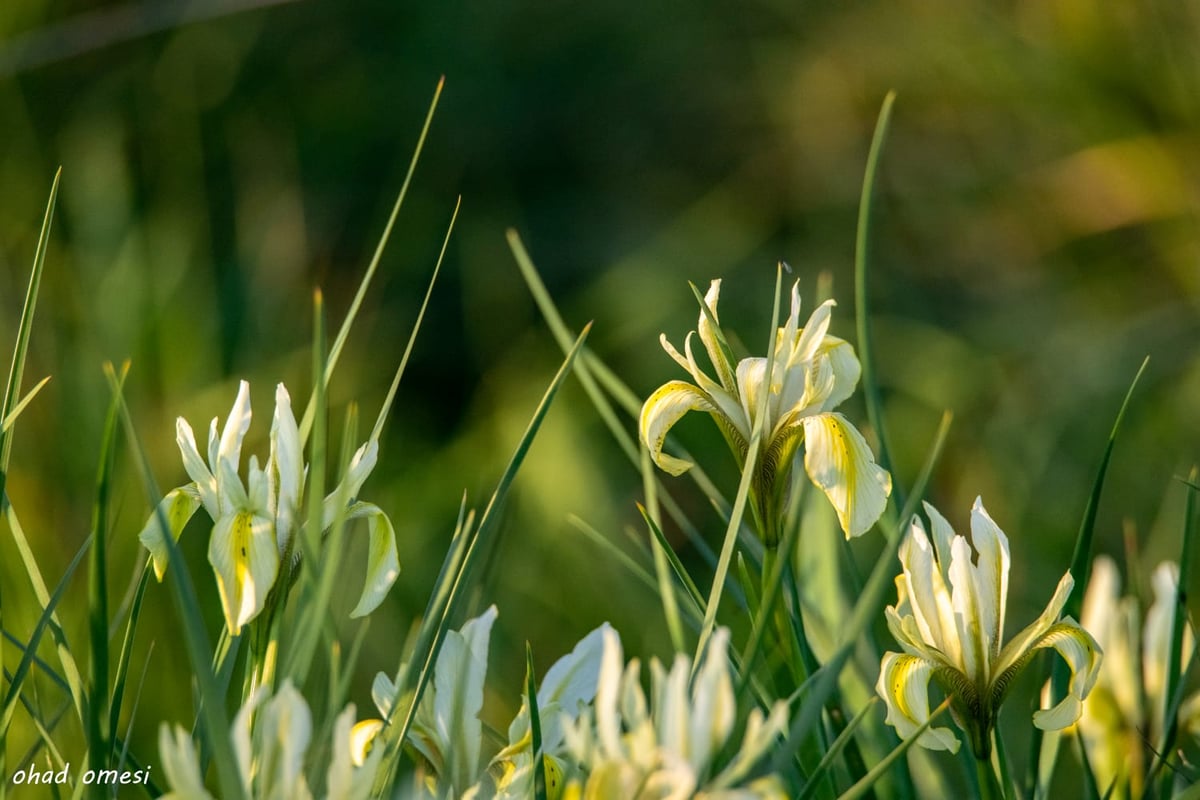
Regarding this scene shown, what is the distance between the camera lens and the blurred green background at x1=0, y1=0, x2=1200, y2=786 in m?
0.98

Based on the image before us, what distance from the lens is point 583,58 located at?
164 cm

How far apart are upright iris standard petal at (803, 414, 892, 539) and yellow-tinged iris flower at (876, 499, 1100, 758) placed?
1cm

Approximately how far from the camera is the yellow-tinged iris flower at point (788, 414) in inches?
10.4

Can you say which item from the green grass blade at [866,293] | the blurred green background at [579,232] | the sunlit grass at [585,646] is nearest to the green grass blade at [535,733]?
the sunlit grass at [585,646]

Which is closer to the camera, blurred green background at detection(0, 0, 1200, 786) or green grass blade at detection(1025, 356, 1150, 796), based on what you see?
green grass blade at detection(1025, 356, 1150, 796)

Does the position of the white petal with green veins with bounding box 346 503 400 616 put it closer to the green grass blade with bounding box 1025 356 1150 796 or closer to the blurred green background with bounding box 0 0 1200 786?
the green grass blade with bounding box 1025 356 1150 796

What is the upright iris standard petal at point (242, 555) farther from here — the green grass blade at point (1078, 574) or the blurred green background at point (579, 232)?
the blurred green background at point (579, 232)

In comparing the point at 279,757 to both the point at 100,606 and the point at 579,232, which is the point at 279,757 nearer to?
the point at 100,606

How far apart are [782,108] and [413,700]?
5.04 ft

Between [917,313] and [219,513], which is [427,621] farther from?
[917,313]

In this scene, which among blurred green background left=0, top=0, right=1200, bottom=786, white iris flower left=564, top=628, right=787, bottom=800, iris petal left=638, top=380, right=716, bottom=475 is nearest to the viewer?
white iris flower left=564, top=628, right=787, bottom=800

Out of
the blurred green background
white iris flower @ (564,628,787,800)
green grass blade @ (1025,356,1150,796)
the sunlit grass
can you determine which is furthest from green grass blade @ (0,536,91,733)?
the blurred green background

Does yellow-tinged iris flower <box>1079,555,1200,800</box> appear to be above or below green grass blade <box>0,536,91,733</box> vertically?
below

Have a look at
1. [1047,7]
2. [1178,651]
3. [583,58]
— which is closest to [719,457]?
[1047,7]
